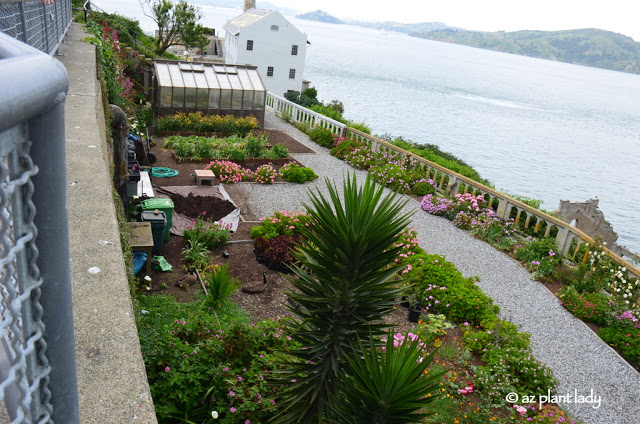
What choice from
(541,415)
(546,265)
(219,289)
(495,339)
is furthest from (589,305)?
(219,289)

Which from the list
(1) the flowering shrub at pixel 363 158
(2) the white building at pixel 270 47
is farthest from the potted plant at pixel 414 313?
(2) the white building at pixel 270 47

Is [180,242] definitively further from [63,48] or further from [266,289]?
[63,48]

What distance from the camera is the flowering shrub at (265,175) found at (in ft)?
44.0

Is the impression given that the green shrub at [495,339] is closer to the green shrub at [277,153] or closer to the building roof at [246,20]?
the green shrub at [277,153]

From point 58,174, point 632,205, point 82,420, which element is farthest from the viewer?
point 632,205

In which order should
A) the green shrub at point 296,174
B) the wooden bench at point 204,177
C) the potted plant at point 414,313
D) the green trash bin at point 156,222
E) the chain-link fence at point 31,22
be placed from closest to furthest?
the chain-link fence at point 31,22 < the potted plant at point 414,313 < the green trash bin at point 156,222 < the wooden bench at point 204,177 < the green shrub at point 296,174

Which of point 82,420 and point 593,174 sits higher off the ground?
point 82,420

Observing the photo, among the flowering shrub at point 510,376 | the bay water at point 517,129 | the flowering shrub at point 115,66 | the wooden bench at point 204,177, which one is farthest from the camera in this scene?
the bay water at point 517,129

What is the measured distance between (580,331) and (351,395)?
20.3 ft

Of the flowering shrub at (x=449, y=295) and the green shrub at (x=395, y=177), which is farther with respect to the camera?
the green shrub at (x=395, y=177)

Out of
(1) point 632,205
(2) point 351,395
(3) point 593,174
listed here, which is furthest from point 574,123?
(2) point 351,395

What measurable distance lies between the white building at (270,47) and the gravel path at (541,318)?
34.5 meters

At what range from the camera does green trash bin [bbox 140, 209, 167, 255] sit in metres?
7.99

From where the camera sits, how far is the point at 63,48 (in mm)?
9391
